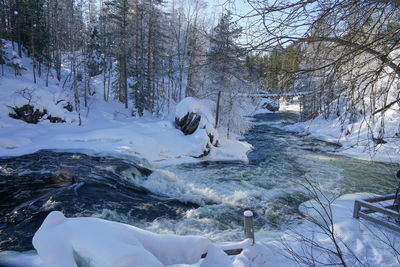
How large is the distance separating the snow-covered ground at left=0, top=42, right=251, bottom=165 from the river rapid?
969 millimetres

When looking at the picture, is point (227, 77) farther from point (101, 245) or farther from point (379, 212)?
point (101, 245)

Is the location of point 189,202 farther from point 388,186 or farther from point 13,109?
point 13,109

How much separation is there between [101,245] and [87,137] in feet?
39.3

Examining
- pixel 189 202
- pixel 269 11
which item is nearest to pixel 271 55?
pixel 269 11

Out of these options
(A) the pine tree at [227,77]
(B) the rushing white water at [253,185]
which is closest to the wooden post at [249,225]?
(B) the rushing white water at [253,185]

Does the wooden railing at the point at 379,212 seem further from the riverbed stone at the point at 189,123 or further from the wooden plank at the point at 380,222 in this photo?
the riverbed stone at the point at 189,123

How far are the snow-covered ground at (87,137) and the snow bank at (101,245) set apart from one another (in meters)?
8.87

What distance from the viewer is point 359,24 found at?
83.6 inches

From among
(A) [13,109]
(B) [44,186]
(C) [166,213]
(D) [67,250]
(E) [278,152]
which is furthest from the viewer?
(E) [278,152]

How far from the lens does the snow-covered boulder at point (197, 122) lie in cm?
1491

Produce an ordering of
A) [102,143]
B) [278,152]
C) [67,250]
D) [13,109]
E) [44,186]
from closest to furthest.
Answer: [67,250] → [44,186] → [102,143] → [13,109] → [278,152]

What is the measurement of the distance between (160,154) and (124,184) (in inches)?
171

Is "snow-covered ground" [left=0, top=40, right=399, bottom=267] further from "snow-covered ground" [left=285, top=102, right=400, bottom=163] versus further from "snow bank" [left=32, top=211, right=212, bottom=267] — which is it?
"snow-covered ground" [left=285, top=102, right=400, bottom=163]

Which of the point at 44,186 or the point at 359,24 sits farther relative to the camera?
the point at 44,186
